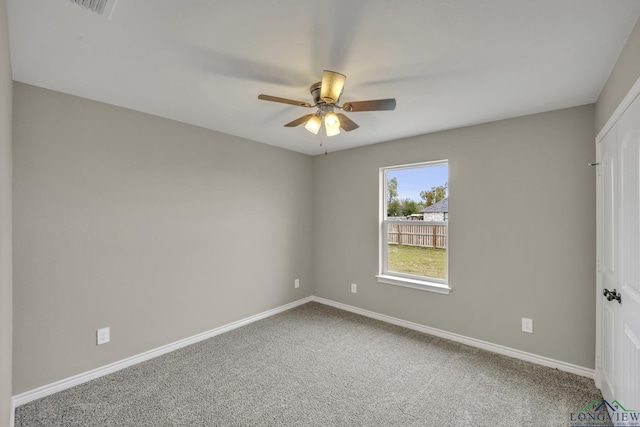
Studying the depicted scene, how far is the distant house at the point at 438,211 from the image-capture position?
10.7 ft

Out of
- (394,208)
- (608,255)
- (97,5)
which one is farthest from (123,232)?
(608,255)

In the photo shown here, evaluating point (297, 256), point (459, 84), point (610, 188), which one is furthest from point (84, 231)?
point (610, 188)

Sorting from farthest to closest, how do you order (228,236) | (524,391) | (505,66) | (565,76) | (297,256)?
1. (297,256)
2. (228,236)
3. (524,391)
4. (565,76)
5. (505,66)

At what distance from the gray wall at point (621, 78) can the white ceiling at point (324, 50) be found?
0.06 m

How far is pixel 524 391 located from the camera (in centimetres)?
224

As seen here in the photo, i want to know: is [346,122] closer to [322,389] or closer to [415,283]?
[322,389]

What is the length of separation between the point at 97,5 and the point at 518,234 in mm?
3425

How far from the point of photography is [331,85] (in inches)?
67.6

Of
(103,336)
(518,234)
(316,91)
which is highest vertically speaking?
(316,91)

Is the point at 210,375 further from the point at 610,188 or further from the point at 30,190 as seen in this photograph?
the point at 610,188

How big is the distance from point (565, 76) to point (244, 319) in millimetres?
3765

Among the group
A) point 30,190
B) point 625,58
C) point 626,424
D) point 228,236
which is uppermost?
point 625,58

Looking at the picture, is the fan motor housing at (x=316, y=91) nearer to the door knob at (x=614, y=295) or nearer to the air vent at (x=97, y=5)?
the air vent at (x=97, y=5)

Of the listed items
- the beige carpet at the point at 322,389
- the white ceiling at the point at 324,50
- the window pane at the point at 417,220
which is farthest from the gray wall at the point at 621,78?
the beige carpet at the point at 322,389
